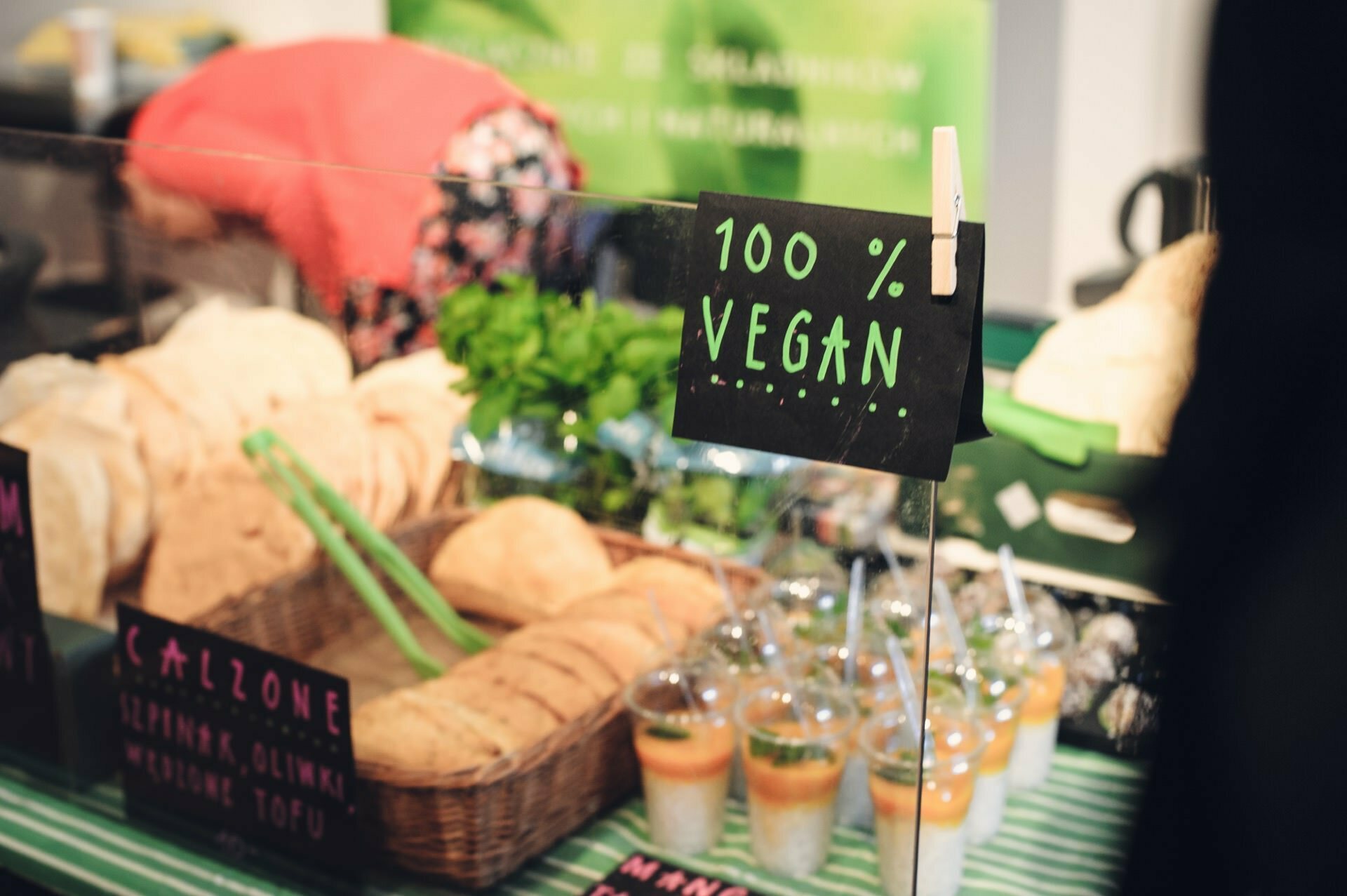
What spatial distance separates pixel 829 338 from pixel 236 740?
27.7 inches

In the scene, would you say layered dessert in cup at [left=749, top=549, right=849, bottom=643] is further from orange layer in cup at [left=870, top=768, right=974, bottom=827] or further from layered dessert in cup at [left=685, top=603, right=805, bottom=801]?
orange layer in cup at [left=870, top=768, right=974, bottom=827]

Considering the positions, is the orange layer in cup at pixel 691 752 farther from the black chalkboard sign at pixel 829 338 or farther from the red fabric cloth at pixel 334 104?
the red fabric cloth at pixel 334 104

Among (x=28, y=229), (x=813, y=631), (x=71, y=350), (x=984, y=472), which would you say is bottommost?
(x=813, y=631)

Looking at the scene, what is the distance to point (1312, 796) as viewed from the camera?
0.94m

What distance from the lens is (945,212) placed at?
783mm

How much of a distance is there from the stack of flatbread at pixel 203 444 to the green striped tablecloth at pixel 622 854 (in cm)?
24

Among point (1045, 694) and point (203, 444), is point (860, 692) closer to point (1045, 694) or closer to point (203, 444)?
point (1045, 694)

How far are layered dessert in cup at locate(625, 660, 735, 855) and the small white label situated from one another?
44cm

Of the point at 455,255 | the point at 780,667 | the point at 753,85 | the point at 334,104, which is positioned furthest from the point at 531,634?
the point at 753,85

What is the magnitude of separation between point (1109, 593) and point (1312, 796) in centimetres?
39

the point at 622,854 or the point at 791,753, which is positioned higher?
the point at 791,753

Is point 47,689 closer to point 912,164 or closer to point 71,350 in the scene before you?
point 71,350

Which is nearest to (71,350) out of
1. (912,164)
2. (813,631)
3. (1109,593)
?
(813,631)

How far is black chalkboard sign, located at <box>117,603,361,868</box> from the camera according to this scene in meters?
1.14
